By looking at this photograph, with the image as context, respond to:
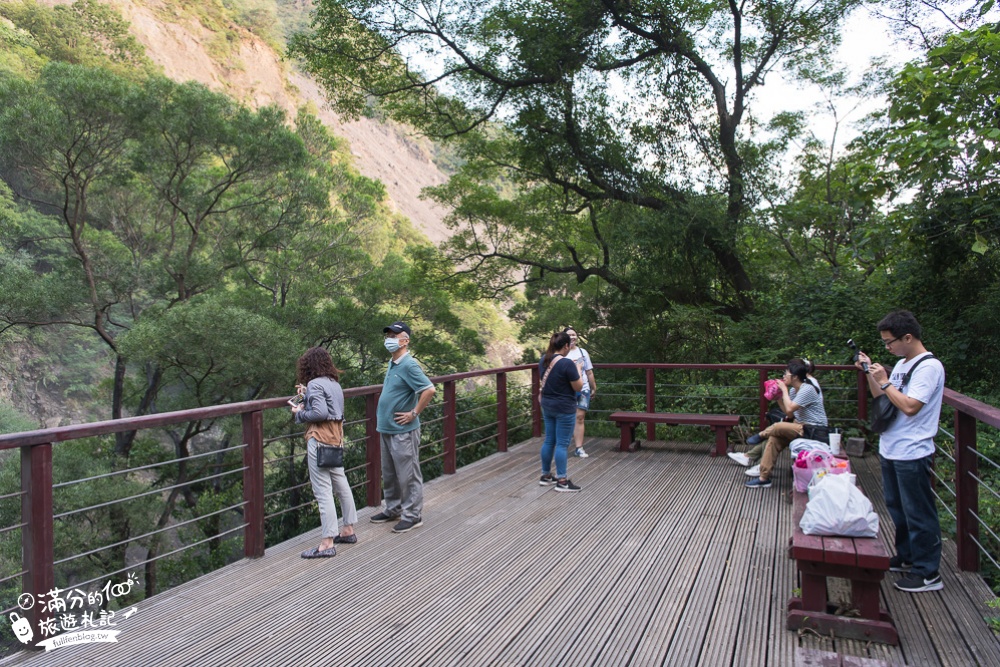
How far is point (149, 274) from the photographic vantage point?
15.1 meters

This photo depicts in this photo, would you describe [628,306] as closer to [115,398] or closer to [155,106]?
[155,106]

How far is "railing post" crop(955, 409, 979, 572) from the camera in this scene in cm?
369

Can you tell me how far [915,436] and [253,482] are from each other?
3.80 m

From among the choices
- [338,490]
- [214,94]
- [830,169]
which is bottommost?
[338,490]

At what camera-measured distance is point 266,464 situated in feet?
36.3


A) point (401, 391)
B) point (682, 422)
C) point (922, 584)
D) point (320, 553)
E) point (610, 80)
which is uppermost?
point (610, 80)

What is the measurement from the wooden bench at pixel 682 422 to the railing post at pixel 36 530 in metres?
6.23

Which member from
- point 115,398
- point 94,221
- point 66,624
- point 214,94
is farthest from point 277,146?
point 66,624

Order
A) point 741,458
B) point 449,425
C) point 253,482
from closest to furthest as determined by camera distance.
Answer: point 253,482 < point 449,425 < point 741,458

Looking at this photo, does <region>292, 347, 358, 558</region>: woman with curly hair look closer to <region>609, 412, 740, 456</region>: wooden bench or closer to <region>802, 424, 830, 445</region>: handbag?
<region>802, 424, 830, 445</region>: handbag

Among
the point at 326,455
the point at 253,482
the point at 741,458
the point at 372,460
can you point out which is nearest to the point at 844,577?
the point at 326,455

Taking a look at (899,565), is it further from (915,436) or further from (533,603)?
(533,603)

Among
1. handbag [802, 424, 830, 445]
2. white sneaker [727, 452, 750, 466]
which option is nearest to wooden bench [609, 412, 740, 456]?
white sneaker [727, 452, 750, 466]

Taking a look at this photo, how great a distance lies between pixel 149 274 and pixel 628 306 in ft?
35.7
